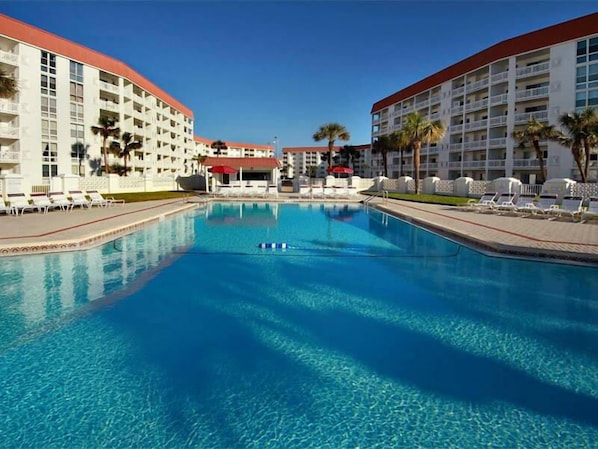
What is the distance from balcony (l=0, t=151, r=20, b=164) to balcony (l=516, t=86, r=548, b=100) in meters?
44.1

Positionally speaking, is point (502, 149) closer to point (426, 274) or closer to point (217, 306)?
point (426, 274)

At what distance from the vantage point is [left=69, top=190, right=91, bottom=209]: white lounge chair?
60.3ft

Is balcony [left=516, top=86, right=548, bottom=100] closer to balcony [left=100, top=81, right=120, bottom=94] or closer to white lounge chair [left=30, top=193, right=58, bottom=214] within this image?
white lounge chair [left=30, top=193, right=58, bottom=214]

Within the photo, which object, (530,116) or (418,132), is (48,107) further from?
(530,116)

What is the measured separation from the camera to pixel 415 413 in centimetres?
361

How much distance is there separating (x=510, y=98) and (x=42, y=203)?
132 ft

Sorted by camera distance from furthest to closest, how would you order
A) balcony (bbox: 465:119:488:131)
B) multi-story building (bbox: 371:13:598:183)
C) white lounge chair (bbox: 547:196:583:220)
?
1. balcony (bbox: 465:119:488:131)
2. multi-story building (bbox: 371:13:598:183)
3. white lounge chair (bbox: 547:196:583:220)

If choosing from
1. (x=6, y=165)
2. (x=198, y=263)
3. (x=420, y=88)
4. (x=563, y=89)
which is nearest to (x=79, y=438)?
(x=198, y=263)

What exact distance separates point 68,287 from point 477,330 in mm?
6599

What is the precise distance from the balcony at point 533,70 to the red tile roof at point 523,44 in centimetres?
153

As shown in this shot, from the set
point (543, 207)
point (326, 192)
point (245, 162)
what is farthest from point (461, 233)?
point (245, 162)

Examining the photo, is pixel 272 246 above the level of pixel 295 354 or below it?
above

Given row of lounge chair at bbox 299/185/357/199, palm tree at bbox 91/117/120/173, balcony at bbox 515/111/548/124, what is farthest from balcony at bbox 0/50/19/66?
balcony at bbox 515/111/548/124

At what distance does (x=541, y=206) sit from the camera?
1667cm
